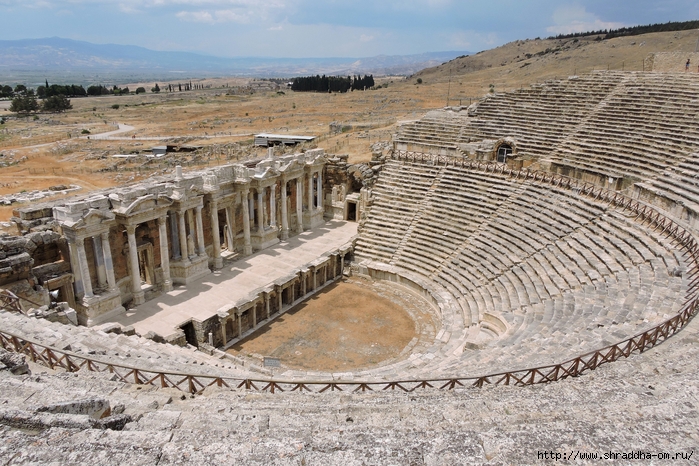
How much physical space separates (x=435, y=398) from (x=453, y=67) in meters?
129

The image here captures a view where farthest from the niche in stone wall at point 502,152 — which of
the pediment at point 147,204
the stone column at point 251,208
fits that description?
the pediment at point 147,204

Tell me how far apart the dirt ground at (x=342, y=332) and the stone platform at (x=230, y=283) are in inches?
78.1

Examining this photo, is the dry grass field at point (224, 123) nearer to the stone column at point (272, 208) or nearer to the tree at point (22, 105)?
the tree at point (22, 105)

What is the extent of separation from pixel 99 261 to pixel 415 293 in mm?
13538

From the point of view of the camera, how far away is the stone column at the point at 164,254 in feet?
64.7

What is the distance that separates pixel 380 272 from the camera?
79.2ft

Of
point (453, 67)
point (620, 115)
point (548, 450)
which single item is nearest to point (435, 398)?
point (548, 450)

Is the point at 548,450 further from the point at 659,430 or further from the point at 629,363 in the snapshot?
the point at 629,363

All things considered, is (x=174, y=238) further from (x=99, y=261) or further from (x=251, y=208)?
(x=251, y=208)

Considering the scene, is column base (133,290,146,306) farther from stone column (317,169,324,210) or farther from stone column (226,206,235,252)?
stone column (317,169,324,210)

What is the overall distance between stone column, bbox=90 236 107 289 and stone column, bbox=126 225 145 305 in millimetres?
1045

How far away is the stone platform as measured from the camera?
60.1ft

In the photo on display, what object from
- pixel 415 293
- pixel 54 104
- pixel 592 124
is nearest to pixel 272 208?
pixel 415 293

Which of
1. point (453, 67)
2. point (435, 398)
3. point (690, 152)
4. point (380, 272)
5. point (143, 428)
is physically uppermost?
point (453, 67)
